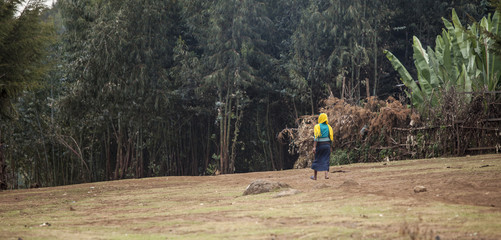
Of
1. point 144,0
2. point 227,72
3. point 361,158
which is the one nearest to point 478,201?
point 361,158

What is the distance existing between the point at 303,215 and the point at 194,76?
1668 cm

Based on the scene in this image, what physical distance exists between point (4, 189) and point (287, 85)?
36.9 ft

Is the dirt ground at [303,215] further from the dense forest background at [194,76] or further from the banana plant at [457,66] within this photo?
the dense forest background at [194,76]

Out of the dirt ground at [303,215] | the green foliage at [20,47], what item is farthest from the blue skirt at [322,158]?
the green foliage at [20,47]

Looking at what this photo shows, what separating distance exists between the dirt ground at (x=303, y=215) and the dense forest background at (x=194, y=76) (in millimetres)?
11352

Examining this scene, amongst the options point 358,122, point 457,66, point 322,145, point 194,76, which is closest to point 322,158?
point 322,145

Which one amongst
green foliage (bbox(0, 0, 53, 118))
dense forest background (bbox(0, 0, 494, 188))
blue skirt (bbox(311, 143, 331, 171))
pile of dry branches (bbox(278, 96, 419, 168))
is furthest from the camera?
dense forest background (bbox(0, 0, 494, 188))

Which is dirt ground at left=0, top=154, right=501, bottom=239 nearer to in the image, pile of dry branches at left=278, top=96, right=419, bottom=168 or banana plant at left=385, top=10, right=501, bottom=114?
banana plant at left=385, top=10, right=501, bottom=114

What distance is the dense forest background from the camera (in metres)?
21.9

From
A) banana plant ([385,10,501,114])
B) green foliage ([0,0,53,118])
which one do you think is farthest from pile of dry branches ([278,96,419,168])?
green foliage ([0,0,53,118])

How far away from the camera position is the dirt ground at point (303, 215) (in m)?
5.46

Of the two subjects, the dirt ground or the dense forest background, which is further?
the dense forest background

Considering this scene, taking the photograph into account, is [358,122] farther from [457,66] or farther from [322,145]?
[322,145]

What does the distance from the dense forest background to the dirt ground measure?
37.2 ft
